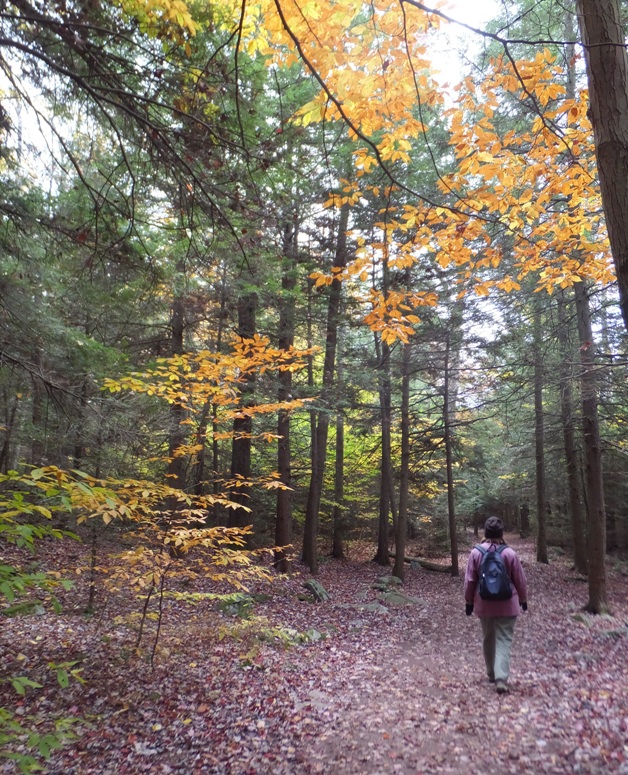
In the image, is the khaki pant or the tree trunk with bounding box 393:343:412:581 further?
the tree trunk with bounding box 393:343:412:581

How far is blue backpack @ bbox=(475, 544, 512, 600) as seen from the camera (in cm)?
527

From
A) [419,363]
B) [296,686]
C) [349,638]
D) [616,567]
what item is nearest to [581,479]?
[616,567]

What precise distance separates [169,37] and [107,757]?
5.48 m

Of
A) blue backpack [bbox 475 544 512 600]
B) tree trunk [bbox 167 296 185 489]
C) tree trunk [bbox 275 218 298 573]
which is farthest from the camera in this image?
tree trunk [bbox 275 218 298 573]

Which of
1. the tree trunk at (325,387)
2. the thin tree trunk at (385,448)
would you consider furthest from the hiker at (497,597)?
the thin tree trunk at (385,448)

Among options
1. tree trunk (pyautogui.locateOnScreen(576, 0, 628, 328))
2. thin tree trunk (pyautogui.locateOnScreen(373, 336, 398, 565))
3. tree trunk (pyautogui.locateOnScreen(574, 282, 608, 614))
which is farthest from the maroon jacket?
thin tree trunk (pyautogui.locateOnScreen(373, 336, 398, 565))

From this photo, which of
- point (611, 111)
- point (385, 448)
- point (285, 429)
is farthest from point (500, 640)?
point (385, 448)

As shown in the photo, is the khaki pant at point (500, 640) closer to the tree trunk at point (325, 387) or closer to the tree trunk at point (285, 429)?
the tree trunk at point (285, 429)

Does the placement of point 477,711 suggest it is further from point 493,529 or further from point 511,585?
point 493,529

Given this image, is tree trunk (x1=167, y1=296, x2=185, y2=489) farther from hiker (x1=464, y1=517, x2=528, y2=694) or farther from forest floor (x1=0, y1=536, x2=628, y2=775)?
hiker (x1=464, y1=517, x2=528, y2=694)

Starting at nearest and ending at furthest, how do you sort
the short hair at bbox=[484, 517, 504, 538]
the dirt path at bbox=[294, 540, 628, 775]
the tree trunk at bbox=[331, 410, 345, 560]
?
the dirt path at bbox=[294, 540, 628, 775]
the short hair at bbox=[484, 517, 504, 538]
the tree trunk at bbox=[331, 410, 345, 560]

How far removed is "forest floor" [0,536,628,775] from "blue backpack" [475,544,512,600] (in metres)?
1.04

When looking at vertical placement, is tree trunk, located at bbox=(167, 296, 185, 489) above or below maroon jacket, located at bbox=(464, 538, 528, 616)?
above

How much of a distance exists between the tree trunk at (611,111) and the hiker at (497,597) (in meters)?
3.81
